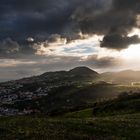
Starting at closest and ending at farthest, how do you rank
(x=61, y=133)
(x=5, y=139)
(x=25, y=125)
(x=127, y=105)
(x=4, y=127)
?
(x=5, y=139) → (x=61, y=133) → (x=4, y=127) → (x=25, y=125) → (x=127, y=105)

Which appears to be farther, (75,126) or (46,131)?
(75,126)

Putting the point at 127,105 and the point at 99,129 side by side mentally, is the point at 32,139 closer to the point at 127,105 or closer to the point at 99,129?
the point at 99,129

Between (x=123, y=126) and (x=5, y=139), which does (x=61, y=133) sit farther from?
(x=123, y=126)

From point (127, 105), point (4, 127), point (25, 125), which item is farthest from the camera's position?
point (127, 105)

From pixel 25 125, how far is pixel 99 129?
25.0 feet

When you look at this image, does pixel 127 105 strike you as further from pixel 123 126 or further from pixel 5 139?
pixel 5 139

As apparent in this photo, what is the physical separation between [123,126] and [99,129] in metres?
3.96

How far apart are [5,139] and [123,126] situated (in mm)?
14339

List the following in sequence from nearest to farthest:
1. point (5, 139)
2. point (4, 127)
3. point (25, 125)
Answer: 1. point (5, 139)
2. point (4, 127)
3. point (25, 125)

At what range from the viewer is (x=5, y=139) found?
1149 inches

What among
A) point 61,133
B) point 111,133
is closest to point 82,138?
point 61,133

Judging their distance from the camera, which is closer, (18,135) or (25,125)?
(18,135)

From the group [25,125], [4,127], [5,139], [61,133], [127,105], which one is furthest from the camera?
[127,105]

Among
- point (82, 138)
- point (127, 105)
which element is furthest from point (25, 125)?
point (127, 105)
